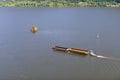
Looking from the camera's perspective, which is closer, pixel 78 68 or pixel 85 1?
pixel 78 68

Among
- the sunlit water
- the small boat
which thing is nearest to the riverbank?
the sunlit water

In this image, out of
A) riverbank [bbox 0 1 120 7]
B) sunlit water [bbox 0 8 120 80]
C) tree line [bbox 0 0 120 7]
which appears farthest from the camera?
→ tree line [bbox 0 0 120 7]

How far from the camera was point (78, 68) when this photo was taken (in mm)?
42500

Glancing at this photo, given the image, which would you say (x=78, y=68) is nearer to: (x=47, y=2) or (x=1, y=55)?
(x=1, y=55)

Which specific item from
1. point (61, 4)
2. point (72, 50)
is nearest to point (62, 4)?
point (61, 4)

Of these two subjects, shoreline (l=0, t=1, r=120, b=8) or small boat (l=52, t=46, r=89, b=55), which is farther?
shoreline (l=0, t=1, r=120, b=8)

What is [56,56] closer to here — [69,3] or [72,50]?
[72,50]

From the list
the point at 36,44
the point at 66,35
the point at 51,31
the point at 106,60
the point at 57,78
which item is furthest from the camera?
the point at 51,31

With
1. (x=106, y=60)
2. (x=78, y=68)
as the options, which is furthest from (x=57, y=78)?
(x=106, y=60)

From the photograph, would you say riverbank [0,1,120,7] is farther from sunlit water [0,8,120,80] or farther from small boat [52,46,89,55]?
small boat [52,46,89,55]

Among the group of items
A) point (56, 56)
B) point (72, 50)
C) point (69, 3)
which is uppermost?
point (72, 50)

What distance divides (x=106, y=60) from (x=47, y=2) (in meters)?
137

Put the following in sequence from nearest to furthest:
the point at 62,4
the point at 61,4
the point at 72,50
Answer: the point at 72,50 → the point at 61,4 → the point at 62,4

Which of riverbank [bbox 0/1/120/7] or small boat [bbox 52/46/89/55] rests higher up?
small boat [bbox 52/46/89/55]
